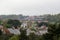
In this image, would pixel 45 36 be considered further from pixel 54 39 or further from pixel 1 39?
pixel 1 39

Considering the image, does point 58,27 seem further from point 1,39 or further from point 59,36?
point 1,39

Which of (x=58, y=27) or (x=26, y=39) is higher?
(x=58, y=27)

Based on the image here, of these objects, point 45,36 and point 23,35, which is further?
point 23,35

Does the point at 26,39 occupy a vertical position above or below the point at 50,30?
below

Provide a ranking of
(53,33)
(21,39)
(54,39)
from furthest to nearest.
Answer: (21,39), (53,33), (54,39)

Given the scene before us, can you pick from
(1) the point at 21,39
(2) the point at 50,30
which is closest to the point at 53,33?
(2) the point at 50,30

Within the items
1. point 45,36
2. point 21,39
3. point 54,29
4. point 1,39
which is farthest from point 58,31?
point 1,39

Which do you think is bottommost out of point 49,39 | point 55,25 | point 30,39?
point 30,39

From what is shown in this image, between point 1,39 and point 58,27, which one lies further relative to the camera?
point 1,39

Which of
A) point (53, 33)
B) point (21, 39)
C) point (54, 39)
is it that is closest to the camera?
point (54, 39)
